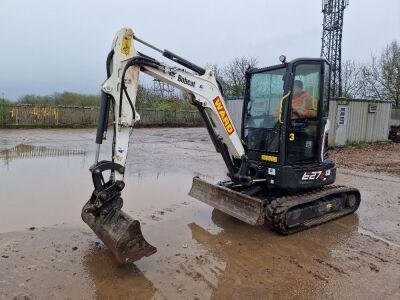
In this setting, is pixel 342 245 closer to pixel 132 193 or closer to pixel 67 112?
pixel 132 193

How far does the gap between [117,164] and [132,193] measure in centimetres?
332

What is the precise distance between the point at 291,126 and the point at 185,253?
7.96 ft

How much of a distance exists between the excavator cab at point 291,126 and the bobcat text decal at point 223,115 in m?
0.59

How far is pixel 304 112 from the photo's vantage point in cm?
550

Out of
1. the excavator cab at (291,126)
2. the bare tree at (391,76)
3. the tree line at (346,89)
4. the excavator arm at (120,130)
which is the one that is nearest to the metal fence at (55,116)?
the tree line at (346,89)

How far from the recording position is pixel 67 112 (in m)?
27.0

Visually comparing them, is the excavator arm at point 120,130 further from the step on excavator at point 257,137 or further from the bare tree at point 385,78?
the bare tree at point 385,78

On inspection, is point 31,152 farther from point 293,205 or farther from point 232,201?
point 293,205

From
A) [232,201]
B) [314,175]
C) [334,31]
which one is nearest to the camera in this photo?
[232,201]

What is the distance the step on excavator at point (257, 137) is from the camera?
437 centimetres

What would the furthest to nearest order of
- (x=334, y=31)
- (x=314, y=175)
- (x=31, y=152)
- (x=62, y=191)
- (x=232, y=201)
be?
(x=334, y=31) < (x=31, y=152) < (x=62, y=191) < (x=314, y=175) < (x=232, y=201)

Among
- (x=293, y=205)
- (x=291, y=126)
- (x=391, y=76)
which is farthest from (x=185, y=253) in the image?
(x=391, y=76)

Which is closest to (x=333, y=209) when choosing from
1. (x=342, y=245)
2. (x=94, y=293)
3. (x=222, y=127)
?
(x=342, y=245)

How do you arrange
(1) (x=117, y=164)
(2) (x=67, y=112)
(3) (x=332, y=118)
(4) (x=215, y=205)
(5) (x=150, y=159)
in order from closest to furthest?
1. (1) (x=117, y=164)
2. (4) (x=215, y=205)
3. (5) (x=150, y=159)
4. (3) (x=332, y=118)
5. (2) (x=67, y=112)
